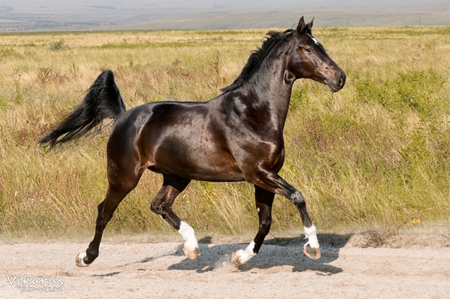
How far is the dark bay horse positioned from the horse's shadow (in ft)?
1.62

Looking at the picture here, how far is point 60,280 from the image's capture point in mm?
5836

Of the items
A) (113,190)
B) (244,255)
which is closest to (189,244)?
(244,255)

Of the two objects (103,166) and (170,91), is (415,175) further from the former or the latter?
(170,91)

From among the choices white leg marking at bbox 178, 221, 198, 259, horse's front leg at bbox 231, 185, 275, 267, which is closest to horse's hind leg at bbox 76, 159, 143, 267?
white leg marking at bbox 178, 221, 198, 259

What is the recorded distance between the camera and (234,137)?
586 cm

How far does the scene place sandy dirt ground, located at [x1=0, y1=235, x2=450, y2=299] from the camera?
5312 mm

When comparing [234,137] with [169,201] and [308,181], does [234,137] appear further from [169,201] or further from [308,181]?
[308,181]

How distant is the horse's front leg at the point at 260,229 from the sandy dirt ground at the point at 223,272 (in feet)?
0.52

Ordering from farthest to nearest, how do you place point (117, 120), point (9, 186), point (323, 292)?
point (9, 186) → point (117, 120) → point (323, 292)

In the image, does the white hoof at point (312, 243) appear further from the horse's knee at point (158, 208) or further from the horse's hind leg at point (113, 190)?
the horse's hind leg at point (113, 190)

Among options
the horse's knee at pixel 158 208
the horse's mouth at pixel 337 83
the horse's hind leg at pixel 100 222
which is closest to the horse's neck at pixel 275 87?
the horse's mouth at pixel 337 83

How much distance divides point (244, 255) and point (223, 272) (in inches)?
14.1

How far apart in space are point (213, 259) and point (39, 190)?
3.35 meters

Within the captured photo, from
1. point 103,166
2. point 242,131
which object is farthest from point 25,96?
point 242,131
